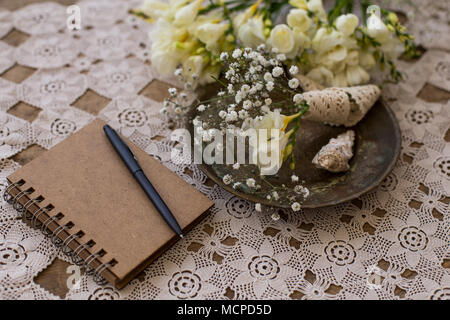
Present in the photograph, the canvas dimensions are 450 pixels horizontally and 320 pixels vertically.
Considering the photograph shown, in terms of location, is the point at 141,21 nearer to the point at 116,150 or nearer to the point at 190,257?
the point at 116,150

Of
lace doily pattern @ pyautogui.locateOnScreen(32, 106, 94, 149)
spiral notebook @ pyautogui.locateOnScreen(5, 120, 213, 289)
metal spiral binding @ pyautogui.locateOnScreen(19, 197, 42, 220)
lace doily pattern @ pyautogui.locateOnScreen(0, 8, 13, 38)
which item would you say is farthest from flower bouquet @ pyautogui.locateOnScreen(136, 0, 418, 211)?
lace doily pattern @ pyautogui.locateOnScreen(0, 8, 13, 38)

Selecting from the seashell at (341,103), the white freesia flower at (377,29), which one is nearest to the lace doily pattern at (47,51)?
the seashell at (341,103)

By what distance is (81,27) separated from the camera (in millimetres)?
1266

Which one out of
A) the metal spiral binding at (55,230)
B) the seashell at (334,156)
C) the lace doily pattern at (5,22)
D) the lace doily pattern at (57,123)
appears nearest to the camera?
the metal spiral binding at (55,230)

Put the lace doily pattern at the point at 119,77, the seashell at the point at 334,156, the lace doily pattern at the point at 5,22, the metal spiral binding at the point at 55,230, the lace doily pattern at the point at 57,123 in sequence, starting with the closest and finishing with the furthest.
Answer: the metal spiral binding at the point at 55,230 < the seashell at the point at 334,156 < the lace doily pattern at the point at 57,123 < the lace doily pattern at the point at 119,77 < the lace doily pattern at the point at 5,22

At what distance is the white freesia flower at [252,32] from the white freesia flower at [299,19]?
0.22 feet

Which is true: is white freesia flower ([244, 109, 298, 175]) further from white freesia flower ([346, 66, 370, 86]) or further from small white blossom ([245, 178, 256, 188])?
white freesia flower ([346, 66, 370, 86])

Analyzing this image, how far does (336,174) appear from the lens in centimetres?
93

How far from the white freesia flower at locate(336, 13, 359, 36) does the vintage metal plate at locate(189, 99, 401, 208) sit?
0.18 metres

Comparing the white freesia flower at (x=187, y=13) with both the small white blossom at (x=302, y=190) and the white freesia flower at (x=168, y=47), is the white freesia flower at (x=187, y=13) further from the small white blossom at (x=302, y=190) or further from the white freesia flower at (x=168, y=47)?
the small white blossom at (x=302, y=190)

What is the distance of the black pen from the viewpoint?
32.6 inches

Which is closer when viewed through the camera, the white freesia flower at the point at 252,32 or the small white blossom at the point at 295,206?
the small white blossom at the point at 295,206

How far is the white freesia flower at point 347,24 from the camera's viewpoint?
99cm

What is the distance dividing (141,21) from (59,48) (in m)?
0.24
